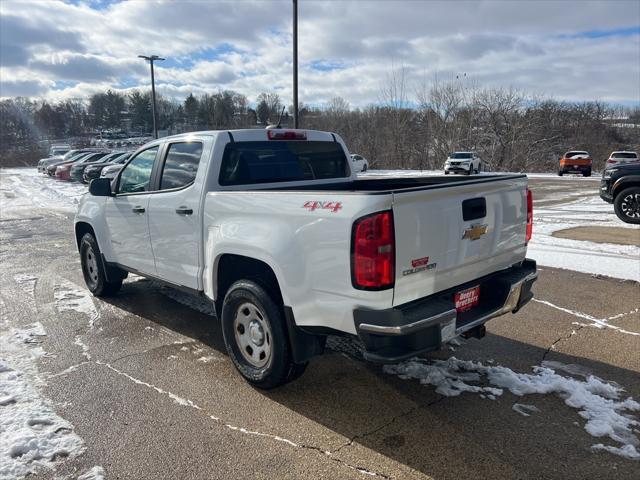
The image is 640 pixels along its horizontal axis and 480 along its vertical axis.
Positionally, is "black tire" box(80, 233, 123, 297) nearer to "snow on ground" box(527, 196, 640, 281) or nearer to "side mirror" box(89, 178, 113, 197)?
"side mirror" box(89, 178, 113, 197)

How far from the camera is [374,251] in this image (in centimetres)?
269

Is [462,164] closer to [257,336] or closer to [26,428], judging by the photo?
[257,336]

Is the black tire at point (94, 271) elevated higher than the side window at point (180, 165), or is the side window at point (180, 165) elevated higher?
the side window at point (180, 165)

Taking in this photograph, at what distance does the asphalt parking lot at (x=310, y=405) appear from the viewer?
107 inches

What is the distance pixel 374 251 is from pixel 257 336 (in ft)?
4.58

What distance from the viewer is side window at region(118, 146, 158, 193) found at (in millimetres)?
4852

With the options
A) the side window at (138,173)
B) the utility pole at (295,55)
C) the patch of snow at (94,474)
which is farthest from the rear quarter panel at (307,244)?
the utility pole at (295,55)

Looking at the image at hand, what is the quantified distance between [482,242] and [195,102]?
3270 inches

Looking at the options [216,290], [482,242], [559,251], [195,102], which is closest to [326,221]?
[482,242]

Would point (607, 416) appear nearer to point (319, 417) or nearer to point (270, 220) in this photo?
point (319, 417)

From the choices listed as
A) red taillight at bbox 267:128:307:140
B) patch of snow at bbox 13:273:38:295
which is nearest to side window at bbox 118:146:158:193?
red taillight at bbox 267:128:307:140

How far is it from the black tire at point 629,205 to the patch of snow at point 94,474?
39.1ft

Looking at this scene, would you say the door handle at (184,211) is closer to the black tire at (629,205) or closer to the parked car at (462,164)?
the black tire at (629,205)

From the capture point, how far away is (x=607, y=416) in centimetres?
314
